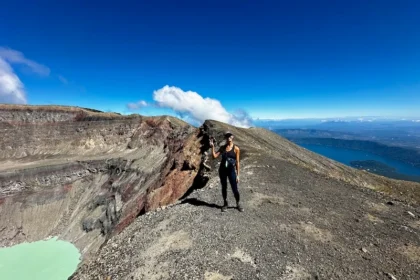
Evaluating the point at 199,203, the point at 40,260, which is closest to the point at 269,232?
the point at 199,203

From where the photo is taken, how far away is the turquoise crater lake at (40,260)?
44.0 m

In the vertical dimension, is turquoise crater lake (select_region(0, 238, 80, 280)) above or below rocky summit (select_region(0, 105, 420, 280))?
below

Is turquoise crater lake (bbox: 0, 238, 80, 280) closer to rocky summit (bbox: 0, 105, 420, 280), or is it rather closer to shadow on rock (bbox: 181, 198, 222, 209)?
rocky summit (bbox: 0, 105, 420, 280)

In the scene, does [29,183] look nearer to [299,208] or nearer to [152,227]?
[152,227]

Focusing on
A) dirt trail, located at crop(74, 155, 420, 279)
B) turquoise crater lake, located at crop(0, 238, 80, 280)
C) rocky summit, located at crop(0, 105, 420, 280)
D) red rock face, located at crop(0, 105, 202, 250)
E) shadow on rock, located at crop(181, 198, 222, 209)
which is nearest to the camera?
dirt trail, located at crop(74, 155, 420, 279)

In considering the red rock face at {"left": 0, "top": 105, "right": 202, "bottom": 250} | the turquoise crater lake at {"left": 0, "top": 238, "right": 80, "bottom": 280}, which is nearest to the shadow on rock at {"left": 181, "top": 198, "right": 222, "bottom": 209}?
the red rock face at {"left": 0, "top": 105, "right": 202, "bottom": 250}

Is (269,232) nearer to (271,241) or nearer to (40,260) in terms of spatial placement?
(271,241)

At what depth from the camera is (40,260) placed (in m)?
48.5

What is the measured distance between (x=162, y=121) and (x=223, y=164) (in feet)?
224

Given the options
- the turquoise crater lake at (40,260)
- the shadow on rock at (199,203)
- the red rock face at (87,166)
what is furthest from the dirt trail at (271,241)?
the turquoise crater lake at (40,260)

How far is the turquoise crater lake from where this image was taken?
144 ft

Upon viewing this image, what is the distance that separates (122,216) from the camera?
162 feet

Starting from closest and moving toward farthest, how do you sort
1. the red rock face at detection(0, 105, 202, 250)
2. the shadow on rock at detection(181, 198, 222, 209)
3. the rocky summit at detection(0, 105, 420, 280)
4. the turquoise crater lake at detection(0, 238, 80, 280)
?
the rocky summit at detection(0, 105, 420, 280), the shadow on rock at detection(181, 198, 222, 209), the turquoise crater lake at detection(0, 238, 80, 280), the red rock face at detection(0, 105, 202, 250)

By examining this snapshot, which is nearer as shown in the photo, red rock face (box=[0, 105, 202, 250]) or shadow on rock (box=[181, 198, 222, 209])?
shadow on rock (box=[181, 198, 222, 209])
